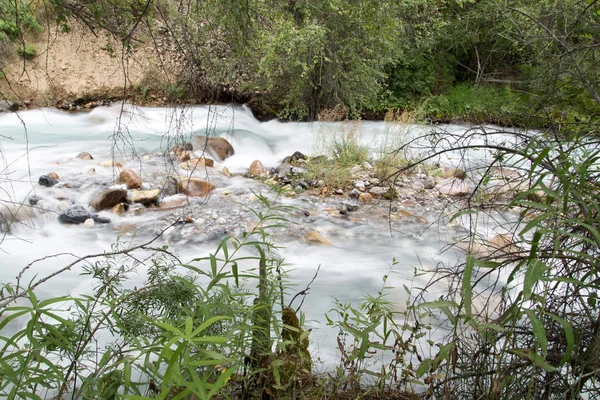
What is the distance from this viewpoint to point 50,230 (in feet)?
17.2

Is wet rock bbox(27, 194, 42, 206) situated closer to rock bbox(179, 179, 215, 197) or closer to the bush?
the bush

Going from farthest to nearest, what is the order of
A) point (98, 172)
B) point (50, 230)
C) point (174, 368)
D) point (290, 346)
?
point (98, 172) < point (50, 230) < point (290, 346) < point (174, 368)

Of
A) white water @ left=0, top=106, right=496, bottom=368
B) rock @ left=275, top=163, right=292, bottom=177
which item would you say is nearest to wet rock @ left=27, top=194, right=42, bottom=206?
white water @ left=0, top=106, right=496, bottom=368

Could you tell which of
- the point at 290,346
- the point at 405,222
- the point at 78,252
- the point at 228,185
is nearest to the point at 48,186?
the point at 78,252

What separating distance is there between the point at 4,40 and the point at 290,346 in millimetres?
7009

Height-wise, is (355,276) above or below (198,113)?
below

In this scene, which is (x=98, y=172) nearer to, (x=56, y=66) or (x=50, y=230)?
(x=50, y=230)

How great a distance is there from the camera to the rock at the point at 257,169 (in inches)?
300

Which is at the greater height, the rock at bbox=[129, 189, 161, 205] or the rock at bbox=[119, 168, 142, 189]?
the rock at bbox=[119, 168, 142, 189]

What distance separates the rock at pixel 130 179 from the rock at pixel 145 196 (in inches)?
10.0

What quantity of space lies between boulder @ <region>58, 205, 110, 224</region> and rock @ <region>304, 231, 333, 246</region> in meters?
2.27

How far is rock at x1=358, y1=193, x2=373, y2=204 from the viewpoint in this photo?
6.59m

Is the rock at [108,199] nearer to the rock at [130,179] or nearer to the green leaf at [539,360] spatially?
the rock at [130,179]

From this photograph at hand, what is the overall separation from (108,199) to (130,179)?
583mm
